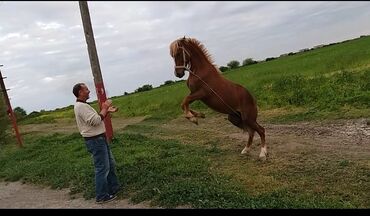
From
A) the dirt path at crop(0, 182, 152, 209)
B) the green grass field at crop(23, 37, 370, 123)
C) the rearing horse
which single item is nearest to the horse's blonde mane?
the rearing horse

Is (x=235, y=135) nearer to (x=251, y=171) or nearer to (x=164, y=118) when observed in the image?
(x=251, y=171)

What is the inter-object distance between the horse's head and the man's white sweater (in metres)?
1.78

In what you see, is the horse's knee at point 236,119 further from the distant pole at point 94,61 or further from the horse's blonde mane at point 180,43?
the distant pole at point 94,61

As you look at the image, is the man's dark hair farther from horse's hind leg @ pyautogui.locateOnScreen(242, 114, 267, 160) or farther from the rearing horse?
horse's hind leg @ pyautogui.locateOnScreen(242, 114, 267, 160)

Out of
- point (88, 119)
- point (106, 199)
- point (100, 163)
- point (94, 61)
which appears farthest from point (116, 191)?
point (94, 61)

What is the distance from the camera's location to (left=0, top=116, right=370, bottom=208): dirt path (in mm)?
7579

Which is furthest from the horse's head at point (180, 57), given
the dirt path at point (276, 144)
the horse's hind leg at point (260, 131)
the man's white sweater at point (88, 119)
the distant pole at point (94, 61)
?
the distant pole at point (94, 61)

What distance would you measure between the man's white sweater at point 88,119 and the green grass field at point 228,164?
112 cm

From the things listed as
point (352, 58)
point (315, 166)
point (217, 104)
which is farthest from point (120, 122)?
point (315, 166)

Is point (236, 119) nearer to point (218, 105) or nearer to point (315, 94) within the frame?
point (218, 105)

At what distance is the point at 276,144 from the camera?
30.7ft

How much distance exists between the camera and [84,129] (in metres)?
6.86

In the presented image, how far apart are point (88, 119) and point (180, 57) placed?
2.08m

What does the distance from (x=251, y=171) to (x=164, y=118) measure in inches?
395
